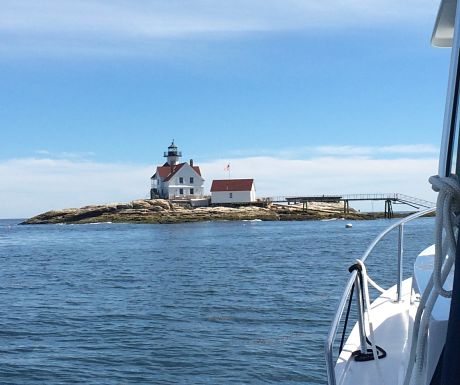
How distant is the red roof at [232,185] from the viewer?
100 m

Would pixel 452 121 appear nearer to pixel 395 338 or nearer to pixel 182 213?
pixel 395 338

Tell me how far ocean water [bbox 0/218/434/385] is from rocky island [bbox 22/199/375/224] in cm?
6149

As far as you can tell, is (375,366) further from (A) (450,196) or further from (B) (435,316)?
(A) (450,196)

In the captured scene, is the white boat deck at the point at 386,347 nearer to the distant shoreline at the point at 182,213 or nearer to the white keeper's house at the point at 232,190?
the distant shoreline at the point at 182,213

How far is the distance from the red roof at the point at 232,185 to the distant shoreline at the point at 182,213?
290cm

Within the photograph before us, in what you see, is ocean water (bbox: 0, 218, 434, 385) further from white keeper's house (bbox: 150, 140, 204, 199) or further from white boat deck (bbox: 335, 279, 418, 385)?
white keeper's house (bbox: 150, 140, 204, 199)

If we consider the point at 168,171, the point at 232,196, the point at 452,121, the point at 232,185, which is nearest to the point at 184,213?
the point at 232,196

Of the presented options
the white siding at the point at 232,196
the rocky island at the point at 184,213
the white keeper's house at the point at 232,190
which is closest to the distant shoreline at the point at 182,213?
the rocky island at the point at 184,213

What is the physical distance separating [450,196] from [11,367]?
11.9 meters

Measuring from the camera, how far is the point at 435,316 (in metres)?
2.93

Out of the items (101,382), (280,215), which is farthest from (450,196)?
(280,215)

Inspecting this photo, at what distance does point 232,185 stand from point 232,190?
0.76 meters

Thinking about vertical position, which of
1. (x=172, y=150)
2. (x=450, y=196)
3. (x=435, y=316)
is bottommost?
(x=435, y=316)

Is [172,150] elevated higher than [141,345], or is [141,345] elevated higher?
[172,150]
